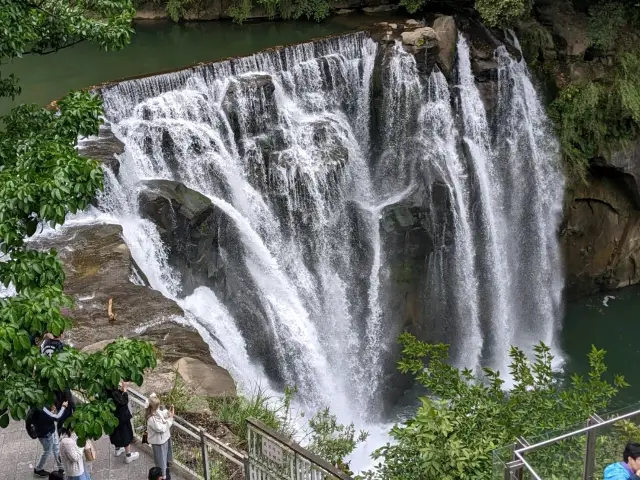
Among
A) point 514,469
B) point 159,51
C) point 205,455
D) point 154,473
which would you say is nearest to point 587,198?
point 159,51

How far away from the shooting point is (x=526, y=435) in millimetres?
8227

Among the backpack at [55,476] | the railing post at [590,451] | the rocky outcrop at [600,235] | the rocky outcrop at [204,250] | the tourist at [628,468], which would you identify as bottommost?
the rocky outcrop at [600,235]

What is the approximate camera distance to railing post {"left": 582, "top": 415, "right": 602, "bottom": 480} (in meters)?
6.40

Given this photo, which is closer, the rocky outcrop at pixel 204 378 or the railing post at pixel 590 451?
the railing post at pixel 590 451

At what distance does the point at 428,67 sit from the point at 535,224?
478cm

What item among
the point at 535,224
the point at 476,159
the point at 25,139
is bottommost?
the point at 535,224

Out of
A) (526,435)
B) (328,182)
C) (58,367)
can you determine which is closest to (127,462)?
(58,367)

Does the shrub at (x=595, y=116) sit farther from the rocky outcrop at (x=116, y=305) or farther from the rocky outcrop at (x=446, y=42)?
the rocky outcrop at (x=116, y=305)

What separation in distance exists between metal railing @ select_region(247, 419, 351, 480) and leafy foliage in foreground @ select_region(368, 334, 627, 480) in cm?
95

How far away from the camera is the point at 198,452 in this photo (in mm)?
9359

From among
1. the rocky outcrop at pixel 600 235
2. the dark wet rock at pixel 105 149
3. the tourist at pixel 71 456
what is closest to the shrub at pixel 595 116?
the rocky outcrop at pixel 600 235

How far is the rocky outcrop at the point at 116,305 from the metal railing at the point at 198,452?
128 centimetres

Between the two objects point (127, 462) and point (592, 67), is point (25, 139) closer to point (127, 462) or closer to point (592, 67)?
point (127, 462)

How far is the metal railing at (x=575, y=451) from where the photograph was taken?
20.4ft
